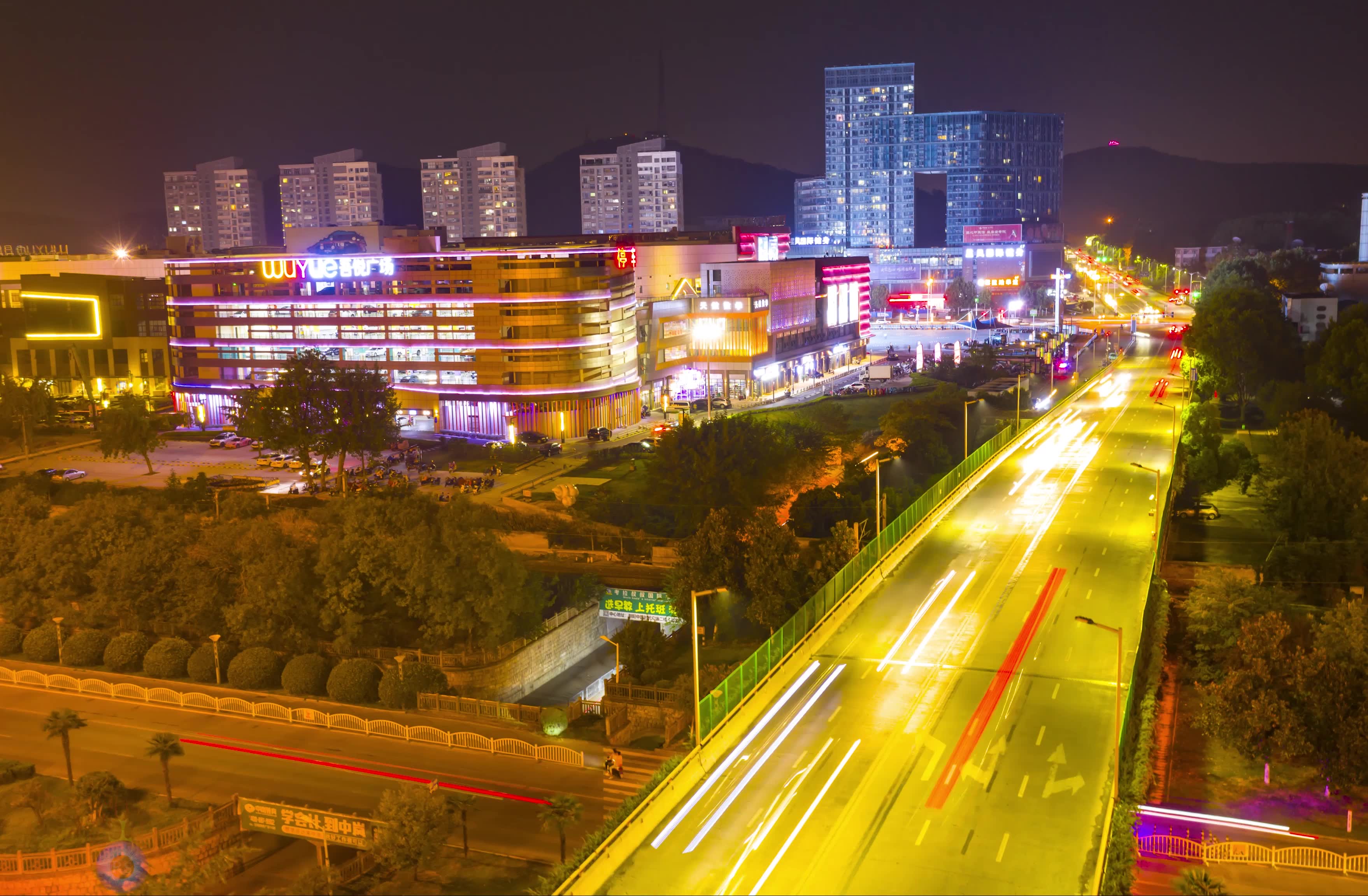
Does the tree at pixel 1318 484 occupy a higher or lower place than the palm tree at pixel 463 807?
higher

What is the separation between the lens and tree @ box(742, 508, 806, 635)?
45.3 meters

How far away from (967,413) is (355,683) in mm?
50429

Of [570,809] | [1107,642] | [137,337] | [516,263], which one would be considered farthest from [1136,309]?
[570,809]

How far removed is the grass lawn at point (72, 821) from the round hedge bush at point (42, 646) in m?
12.5

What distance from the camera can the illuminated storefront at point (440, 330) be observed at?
8769 cm

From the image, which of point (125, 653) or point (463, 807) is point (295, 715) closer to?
point (125, 653)

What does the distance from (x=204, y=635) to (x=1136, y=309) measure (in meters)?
145

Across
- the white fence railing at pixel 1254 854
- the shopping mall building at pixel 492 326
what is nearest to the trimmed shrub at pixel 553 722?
the white fence railing at pixel 1254 854

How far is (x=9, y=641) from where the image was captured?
46531 mm

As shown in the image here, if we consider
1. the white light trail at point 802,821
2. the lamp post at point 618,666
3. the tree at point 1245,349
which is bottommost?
the lamp post at point 618,666

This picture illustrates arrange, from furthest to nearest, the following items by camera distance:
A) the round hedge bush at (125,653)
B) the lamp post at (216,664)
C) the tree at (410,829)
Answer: the round hedge bush at (125,653), the lamp post at (216,664), the tree at (410,829)

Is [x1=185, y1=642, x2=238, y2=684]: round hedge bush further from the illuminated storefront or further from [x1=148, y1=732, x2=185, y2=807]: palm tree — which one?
the illuminated storefront

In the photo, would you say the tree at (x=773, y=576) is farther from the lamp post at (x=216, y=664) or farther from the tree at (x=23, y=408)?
the tree at (x=23, y=408)

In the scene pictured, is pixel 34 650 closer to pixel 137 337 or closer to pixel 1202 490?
pixel 1202 490
